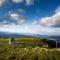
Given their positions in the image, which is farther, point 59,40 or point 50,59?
point 59,40

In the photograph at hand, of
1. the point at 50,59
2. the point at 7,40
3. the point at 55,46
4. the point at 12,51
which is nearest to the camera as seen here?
the point at 50,59

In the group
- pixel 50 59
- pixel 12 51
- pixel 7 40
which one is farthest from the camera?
pixel 7 40

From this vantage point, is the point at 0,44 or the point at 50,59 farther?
the point at 0,44

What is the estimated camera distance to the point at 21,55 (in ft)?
53.9

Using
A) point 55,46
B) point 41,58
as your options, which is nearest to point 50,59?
point 41,58

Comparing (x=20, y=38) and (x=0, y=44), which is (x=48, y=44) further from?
(x=0, y=44)

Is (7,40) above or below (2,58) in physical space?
above

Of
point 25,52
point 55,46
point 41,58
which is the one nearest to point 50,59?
point 41,58

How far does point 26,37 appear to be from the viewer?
86.0ft

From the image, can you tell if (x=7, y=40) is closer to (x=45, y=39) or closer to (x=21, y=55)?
(x=45, y=39)

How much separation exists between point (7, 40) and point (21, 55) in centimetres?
885

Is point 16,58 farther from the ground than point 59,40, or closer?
closer

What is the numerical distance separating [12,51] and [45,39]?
8.14 meters

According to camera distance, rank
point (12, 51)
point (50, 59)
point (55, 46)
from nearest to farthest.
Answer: point (50, 59) < point (12, 51) < point (55, 46)
